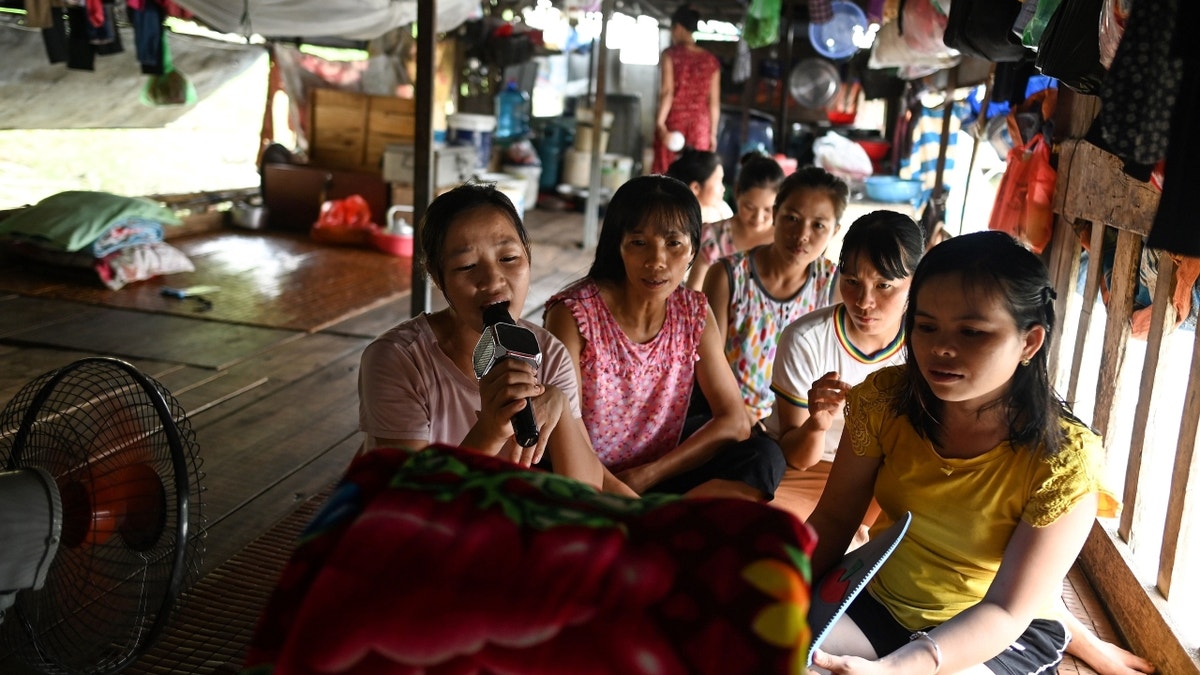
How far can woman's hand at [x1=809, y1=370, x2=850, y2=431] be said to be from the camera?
2.13 metres

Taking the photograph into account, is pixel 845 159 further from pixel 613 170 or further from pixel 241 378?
pixel 241 378

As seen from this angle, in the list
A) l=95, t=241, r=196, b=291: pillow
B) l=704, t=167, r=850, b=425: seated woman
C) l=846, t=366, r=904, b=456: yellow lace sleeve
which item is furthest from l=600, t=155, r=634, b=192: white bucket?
l=846, t=366, r=904, b=456: yellow lace sleeve

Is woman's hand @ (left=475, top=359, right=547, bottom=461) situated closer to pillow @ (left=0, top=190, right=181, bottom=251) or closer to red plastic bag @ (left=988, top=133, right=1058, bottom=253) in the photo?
red plastic bag @ (left=988, top=133, right=1058, bottom=253)

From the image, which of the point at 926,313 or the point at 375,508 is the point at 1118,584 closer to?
the point at 926,313

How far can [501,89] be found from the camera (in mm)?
11445

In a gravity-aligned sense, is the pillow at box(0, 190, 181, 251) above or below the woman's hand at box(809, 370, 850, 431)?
below

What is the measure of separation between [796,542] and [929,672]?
3.25ft

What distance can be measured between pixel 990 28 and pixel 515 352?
104 inches

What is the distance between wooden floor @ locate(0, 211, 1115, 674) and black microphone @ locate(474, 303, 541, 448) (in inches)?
43.0

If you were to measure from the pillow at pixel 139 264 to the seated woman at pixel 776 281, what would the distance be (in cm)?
416

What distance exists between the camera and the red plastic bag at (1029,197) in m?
3.62

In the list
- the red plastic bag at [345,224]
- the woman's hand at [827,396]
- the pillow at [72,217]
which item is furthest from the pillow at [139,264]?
the woman's hand at [827,396]

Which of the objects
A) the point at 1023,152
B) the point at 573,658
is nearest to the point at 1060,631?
the point at 573,658

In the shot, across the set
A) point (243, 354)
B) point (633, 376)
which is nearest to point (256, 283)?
point (243, 354)
